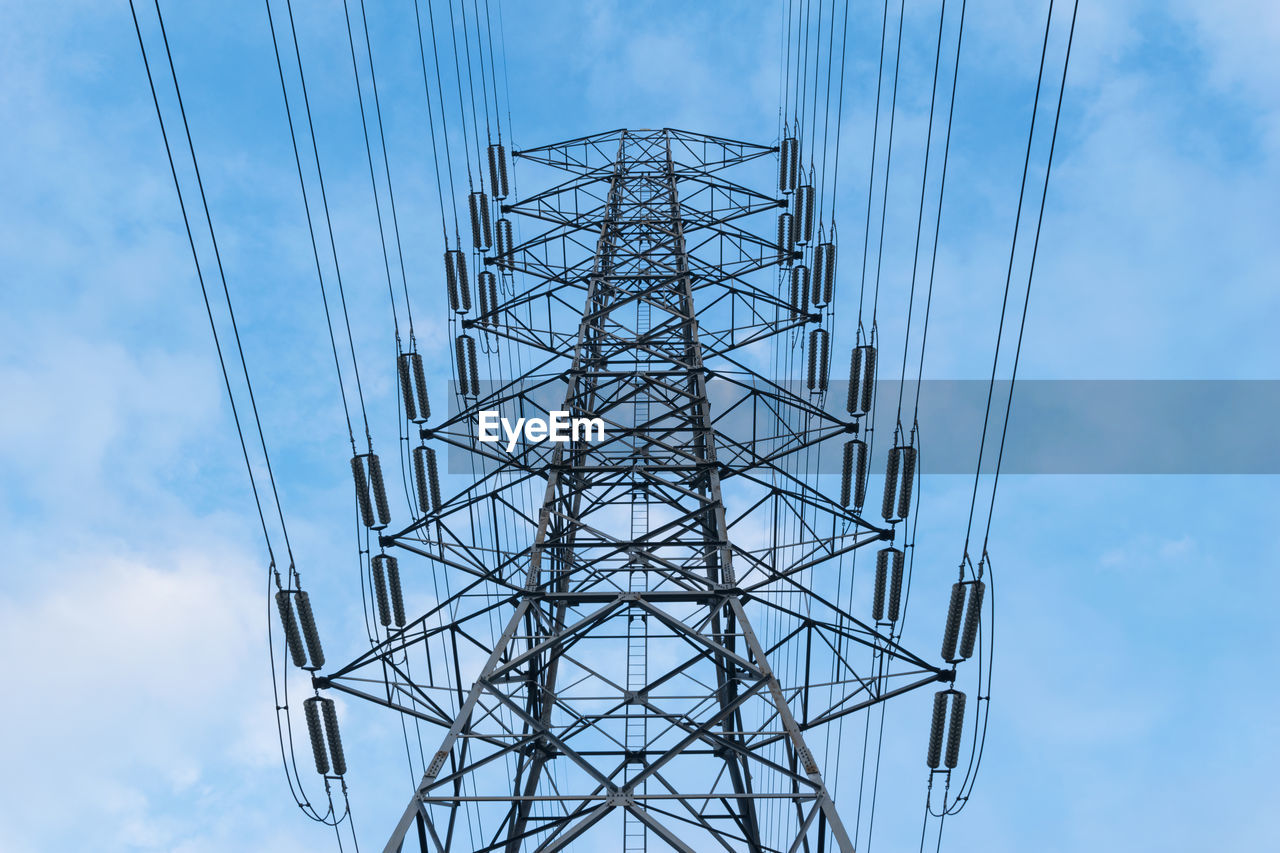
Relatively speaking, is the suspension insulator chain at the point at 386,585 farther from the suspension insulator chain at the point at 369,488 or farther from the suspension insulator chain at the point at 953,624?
the suspension insulator chain at the point at 953,624

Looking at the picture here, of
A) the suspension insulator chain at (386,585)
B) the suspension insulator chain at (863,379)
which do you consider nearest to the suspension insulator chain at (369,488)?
the suspension insulator chain at (386,585)

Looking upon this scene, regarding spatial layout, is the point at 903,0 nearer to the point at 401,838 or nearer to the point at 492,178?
the point at 401,838

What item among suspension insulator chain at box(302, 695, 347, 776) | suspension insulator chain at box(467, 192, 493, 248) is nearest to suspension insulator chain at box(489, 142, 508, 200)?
suspension insulator chain at box(467, 192, 493, 248)

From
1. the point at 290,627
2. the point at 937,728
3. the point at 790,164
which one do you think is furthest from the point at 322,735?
the point at 790,164

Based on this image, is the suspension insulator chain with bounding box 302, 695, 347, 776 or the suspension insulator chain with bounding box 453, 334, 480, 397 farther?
the suspension insulator chain with bounding box 453, 334, 480, 397

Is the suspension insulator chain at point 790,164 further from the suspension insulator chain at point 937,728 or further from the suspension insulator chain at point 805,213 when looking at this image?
the suspension insulator chain at point 937,728

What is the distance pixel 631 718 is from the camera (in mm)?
14875

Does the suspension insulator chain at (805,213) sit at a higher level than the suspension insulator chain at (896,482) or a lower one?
higher

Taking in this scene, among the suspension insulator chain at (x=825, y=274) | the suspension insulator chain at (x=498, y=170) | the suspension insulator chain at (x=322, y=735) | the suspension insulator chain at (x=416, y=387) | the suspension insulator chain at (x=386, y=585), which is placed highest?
the suspension insulator chain at (x=498, y=170)

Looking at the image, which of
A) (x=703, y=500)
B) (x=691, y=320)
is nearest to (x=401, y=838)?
(x=703, y=500)

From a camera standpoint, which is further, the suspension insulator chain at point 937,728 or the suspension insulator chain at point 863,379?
the suspension insulator chain at point 863,379

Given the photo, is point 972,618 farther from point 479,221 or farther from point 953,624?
point 479,221

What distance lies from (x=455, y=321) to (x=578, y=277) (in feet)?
8.84

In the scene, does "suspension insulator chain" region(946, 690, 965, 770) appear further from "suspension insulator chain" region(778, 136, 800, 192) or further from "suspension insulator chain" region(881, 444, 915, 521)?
"suspension insulator chain" region(778, 136, 800, 192)
